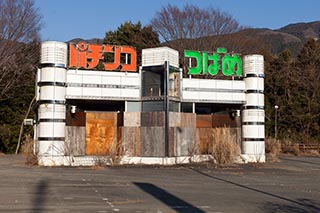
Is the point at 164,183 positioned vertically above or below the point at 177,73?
below

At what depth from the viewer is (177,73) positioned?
2961cm

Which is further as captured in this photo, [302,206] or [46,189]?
[46,189]

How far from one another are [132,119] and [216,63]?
709 centimetres

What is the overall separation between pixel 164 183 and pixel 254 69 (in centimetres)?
1513

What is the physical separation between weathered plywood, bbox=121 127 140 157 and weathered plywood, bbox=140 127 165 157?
309 millimetres

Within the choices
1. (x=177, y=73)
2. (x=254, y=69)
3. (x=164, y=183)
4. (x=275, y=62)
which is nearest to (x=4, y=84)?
(x=177, y=73)

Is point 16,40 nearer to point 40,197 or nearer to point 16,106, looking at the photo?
point 16,106

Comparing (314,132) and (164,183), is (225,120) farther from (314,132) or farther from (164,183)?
(314,132)

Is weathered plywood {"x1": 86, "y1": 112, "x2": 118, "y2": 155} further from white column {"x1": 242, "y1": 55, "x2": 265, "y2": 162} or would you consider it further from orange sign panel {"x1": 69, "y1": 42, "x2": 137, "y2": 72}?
white column {"x1": 242, "y1": 55, "x2": 265, "y2": 162}

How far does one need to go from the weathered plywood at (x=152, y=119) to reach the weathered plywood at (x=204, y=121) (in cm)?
396

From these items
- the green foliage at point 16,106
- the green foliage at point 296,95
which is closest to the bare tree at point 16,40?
the green foliage at point 16,106

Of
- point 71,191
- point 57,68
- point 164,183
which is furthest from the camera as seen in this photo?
point 57,68

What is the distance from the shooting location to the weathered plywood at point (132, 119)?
28.3m

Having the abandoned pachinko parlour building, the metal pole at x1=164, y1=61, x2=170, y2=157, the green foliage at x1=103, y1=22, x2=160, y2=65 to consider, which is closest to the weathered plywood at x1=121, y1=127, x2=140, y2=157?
the abandoned pachinko parlour building
